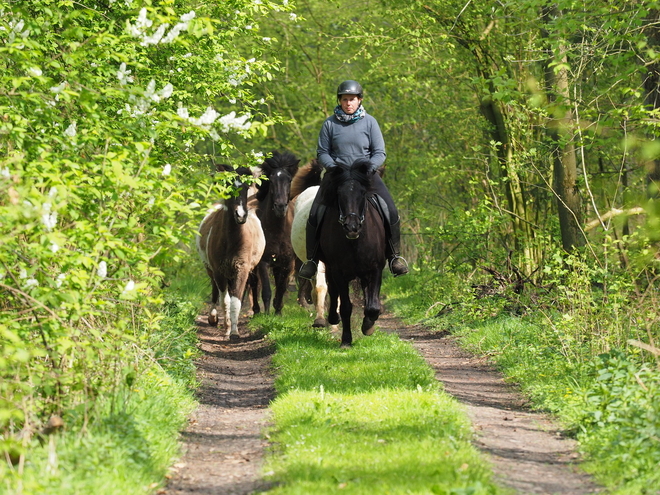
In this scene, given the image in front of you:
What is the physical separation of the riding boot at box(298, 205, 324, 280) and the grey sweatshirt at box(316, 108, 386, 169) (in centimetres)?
73

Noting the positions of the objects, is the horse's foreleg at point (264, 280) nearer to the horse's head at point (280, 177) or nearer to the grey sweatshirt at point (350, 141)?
the horse's head at point (280, 177)

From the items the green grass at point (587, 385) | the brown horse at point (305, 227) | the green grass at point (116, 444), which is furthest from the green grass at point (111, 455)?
the brown horse at point (305, 227)

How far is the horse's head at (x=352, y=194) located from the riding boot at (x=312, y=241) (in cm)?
67

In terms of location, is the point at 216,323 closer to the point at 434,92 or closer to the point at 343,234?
the point at 343,234

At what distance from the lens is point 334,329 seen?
1329 centimetres

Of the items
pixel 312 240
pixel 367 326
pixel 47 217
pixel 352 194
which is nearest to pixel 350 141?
pixel 352 194

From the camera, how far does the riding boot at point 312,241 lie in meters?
11.9

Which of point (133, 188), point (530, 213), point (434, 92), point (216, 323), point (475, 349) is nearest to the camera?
point (133, 188)

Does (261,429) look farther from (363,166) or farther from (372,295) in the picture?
(363,166)

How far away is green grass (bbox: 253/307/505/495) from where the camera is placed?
5.47 meters

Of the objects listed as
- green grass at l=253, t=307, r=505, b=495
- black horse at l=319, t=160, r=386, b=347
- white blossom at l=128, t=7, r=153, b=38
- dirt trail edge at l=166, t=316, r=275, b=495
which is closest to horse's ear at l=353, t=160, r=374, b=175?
black horse at l=319, t=160, r=386, b=347

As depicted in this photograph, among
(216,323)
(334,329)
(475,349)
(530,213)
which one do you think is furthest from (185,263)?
(475,349)

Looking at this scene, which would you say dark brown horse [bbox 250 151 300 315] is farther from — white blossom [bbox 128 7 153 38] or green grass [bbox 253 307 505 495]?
white blossom [bbox 128 7 153 38]

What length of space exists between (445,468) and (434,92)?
15345 millimetres
